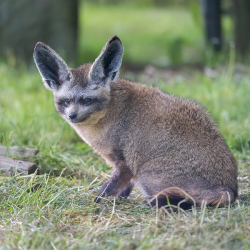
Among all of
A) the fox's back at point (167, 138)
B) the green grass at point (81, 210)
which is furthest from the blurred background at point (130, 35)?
the fox's back at point (167, 138)

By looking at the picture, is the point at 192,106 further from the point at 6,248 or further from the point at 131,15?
the point at 131,15

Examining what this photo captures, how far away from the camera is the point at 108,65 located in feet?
15.1

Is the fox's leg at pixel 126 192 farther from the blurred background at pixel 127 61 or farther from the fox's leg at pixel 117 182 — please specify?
the blurred background at pixel 127 61

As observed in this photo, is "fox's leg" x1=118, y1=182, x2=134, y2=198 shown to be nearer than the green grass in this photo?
No

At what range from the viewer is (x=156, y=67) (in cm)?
1084

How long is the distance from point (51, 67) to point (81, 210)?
1.43 m

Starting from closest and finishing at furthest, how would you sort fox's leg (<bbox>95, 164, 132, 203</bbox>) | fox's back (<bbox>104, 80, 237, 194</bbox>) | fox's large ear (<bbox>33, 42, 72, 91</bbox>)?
fox's back (<bbox>104, 80, 237, 194</bbox>)
fox's leg (<bbox>95, 164, 132, 203</bbox>)
fox's large ear (<bbox>33, 42, 72, 91</bbox>)

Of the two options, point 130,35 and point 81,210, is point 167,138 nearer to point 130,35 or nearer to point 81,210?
point 81,210

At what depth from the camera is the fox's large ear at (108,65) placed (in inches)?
177

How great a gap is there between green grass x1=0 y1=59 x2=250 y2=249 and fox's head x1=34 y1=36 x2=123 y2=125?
2.17ft

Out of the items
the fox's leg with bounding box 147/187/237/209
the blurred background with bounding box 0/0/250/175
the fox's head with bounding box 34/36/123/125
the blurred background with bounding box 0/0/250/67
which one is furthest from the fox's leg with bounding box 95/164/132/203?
the blurred background with bounding box 0/0/250/67

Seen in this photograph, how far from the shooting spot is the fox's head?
4492mm

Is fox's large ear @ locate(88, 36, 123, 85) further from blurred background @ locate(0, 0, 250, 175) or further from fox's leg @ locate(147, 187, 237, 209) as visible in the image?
fox's leg @ locate(147, 187, 237, 209)

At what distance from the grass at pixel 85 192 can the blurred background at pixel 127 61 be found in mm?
24
